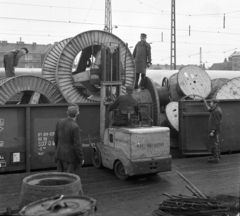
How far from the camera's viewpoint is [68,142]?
5.56 m

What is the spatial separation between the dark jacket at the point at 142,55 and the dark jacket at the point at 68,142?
15.6 feet

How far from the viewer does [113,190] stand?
6.18m

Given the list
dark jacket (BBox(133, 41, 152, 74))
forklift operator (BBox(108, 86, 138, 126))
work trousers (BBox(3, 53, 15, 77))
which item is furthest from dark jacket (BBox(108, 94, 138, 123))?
work trousers (BBox(3, 53, 15, 77))

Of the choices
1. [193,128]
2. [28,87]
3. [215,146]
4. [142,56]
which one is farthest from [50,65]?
[215,146]

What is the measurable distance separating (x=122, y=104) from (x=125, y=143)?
2.73 feet

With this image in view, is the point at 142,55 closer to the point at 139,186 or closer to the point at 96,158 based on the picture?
the point at 96,158

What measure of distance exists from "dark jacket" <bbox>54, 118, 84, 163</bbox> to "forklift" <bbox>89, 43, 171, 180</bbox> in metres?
1.31

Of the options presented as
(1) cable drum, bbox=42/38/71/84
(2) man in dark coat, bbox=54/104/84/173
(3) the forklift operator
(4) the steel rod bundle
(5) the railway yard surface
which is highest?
(1) cable drum, bbox=42/38/71/84

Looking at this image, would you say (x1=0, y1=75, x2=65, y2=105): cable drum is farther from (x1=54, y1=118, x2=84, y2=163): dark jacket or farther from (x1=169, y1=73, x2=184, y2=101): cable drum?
(x1=169, y1=73, x2=184, y2=101): cable drum

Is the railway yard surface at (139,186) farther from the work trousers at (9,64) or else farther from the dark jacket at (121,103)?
the work trousers at (9,64)

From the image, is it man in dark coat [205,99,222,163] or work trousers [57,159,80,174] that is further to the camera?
man in dark coat [205,99,222,163]

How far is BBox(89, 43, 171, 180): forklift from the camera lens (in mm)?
6500

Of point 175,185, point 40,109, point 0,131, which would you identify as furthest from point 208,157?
point 0,131

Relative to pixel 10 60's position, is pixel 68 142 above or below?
below
